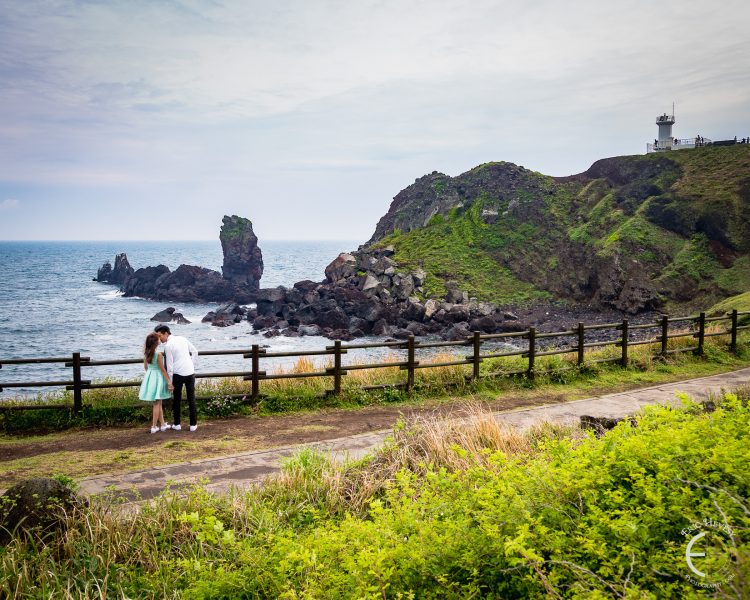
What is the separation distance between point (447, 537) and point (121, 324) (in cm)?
6143

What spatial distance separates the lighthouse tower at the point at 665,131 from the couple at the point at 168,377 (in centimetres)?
7795

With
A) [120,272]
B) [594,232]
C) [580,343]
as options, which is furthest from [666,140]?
[120,272]

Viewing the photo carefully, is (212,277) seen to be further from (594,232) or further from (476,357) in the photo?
(476,357)

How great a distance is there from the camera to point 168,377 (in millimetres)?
11312

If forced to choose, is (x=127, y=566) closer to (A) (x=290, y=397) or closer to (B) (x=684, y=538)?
(B) (x=684, y=538)

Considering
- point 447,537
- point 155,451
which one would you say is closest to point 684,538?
point 447,537

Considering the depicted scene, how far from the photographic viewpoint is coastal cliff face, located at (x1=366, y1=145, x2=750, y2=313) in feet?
172

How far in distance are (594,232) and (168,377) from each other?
6048 cm

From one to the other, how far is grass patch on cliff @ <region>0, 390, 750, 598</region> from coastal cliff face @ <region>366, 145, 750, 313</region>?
48.0m

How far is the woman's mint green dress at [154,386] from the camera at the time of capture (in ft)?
36.8

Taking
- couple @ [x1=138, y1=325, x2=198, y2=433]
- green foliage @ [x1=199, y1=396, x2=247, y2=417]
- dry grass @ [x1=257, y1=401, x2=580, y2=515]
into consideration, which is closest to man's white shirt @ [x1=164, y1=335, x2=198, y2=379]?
couple @ [x1=138, y1=325, x2=198, y2=433]

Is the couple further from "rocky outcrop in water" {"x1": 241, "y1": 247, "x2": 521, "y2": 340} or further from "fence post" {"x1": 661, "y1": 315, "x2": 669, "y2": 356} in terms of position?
Result: "rocky outcrop in water" {"x1": 241, "y1": 247, "x2": 521, "y2": 340}

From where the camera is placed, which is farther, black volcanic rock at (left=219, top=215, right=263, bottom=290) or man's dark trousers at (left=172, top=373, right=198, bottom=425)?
black volcanic rock at (left=219, top=215, right=263, bottom=290)

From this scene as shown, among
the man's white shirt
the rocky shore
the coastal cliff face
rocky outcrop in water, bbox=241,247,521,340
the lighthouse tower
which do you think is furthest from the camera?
the lighthouse tower
